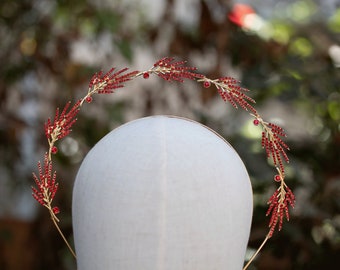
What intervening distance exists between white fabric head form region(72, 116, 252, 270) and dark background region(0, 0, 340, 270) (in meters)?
0.69

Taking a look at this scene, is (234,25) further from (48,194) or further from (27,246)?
(48,194)

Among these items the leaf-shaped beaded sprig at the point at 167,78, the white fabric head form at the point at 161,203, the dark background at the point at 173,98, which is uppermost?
the dark background at the point at 173,98

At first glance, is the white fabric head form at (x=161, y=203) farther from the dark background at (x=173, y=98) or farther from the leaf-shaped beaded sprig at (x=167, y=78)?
the dark background at (x=173, y=98)

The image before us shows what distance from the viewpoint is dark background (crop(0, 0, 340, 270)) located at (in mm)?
1503

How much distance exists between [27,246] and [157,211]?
1.73m

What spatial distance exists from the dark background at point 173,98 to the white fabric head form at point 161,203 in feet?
2.27

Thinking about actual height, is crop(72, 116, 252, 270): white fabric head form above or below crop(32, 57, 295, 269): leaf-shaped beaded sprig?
below

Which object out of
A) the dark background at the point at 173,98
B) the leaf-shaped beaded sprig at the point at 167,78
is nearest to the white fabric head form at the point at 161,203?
the leaf-shaped beaded sprig at the point at 167,78

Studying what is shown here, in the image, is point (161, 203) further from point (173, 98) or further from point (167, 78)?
point (173, 98)

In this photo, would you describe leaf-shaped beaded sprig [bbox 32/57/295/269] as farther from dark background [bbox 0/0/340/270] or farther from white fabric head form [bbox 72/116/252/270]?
dark background [bbox 0/0/340/270]

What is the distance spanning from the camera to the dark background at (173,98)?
4.93ft

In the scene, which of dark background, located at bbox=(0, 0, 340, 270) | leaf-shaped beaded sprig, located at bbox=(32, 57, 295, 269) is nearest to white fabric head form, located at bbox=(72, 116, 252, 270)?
leaf-shaped beaded sprig, located at bbox=(32, 57, 295, 269)

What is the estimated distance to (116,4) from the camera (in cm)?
237

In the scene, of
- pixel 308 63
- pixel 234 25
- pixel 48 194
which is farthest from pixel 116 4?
pixel 48 194
